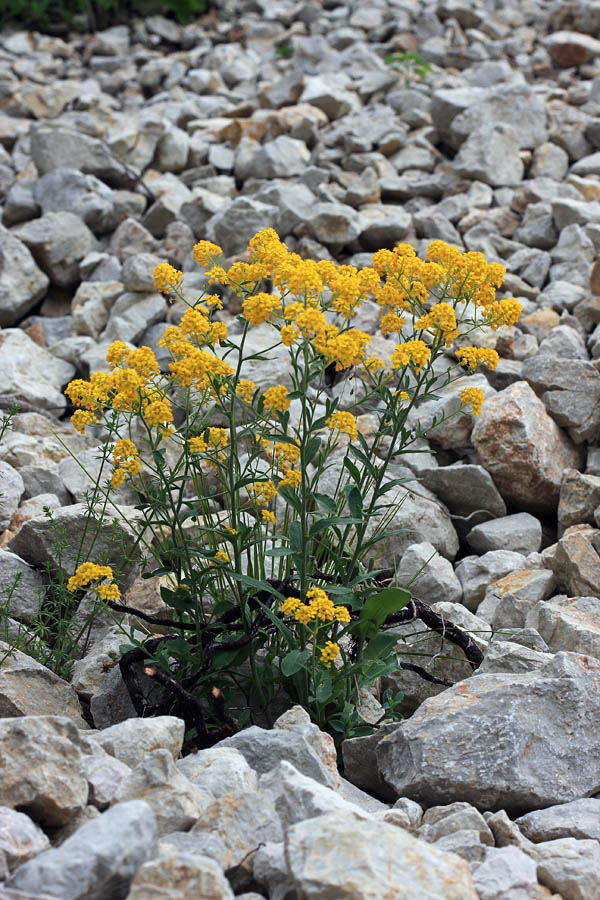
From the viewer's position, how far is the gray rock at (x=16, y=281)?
19.7ft

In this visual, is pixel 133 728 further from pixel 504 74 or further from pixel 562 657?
pixel 504 74

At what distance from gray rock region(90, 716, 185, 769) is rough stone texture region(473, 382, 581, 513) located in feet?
7.68

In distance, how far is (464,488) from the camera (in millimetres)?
4266

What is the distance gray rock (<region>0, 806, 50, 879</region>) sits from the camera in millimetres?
1949

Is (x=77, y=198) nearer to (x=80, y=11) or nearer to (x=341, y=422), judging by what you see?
(x=341, y=422)

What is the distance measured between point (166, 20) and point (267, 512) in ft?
33.4

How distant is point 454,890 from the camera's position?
1.90 metres

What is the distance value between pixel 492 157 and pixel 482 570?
4484 mm

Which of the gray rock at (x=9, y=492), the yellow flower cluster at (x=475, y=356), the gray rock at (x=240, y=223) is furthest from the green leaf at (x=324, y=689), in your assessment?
the gray rock at (x=240, y=223)

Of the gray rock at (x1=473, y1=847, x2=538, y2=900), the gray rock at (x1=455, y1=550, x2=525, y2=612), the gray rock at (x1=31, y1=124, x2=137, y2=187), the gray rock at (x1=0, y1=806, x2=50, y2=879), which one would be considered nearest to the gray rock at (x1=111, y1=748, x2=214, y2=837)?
the gray rock at (x1=0, y1=806, x2=50, y2=879)

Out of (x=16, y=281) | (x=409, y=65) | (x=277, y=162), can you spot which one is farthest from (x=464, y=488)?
(x=409, y=65)

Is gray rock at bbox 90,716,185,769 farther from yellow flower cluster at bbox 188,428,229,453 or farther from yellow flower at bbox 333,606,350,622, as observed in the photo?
yellow flower cluster at bbox 188,428,229,453

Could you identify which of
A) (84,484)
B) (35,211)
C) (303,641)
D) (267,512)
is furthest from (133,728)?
(35,211)

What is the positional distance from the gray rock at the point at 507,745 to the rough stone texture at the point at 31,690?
103 centimetres
